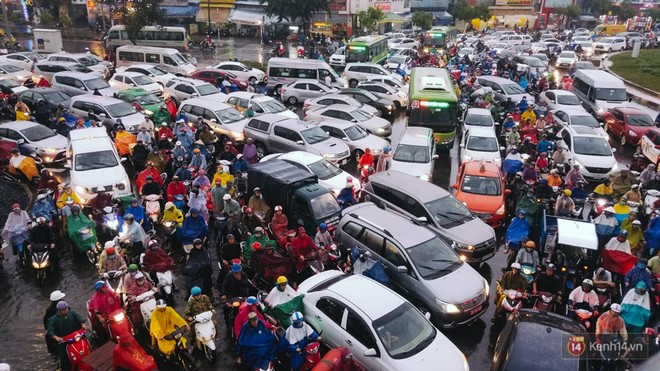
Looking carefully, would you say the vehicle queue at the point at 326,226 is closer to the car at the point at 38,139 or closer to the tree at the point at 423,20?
the car at the point at 38,139

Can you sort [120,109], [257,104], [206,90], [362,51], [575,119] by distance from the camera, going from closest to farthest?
[120,109]
[575,119]
[257,104]
[206,90]
[362,51]

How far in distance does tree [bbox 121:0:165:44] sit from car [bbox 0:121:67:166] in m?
22.8

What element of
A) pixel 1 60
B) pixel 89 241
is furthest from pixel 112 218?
pixel 1 60

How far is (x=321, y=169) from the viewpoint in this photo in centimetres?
1427

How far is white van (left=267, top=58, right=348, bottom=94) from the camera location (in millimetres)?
27156

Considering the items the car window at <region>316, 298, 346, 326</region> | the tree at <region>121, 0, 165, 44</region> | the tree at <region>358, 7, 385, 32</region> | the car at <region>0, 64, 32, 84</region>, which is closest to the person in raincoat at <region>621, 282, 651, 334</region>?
the car window at <region>316, 298, 346, 326</region>

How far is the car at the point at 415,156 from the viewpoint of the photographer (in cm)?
1509

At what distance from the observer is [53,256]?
10.9 meters

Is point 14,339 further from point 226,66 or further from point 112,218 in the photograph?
point 226,66

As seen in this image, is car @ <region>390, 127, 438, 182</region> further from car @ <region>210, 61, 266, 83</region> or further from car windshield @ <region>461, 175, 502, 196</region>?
car @ <region>210, 61, 266, 83</region>

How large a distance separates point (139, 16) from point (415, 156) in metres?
30.8

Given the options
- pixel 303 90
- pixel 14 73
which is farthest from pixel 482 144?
pixel 14 73

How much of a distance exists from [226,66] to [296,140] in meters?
15.0

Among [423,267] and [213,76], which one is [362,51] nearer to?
[213,76]
